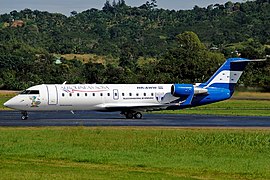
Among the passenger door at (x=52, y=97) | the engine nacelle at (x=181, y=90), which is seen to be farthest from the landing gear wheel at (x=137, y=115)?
the passenger door at (x=52, y=97)

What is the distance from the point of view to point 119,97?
56.5 meters

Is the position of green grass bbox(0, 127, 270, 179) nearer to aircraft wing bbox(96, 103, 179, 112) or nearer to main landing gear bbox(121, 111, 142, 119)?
aircraft wing bbox(96, 103, 179, 112)

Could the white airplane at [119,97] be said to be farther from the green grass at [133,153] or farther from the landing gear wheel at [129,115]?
the green grass at [133,153]

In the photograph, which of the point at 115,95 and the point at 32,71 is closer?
the point at 115,95

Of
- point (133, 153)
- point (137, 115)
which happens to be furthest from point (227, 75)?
point (133, 153)

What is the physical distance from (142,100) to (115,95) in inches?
83.7

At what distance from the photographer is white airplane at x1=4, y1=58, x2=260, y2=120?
2127 inches

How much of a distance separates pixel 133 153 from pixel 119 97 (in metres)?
26.0

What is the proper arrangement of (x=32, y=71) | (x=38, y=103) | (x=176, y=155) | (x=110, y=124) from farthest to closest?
1. (x=32, y=71)
2. (x=38, y=103)
3. (x=110, y=124)
4. (x=176, y=155)

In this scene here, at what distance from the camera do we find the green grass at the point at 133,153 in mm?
24797

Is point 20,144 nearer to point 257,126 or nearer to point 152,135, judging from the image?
point 152,135

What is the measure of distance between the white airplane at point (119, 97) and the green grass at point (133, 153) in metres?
11.5

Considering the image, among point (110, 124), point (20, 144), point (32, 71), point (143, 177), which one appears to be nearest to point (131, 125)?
point (110, 124)

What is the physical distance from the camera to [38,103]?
177 ft
